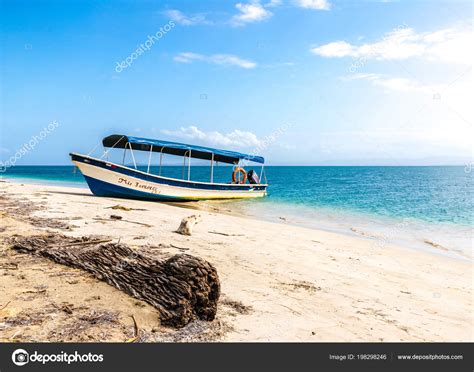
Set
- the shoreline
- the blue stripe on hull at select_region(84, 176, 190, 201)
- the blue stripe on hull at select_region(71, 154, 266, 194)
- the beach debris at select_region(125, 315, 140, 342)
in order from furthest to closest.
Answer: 1. the blue stripe on hull at select_region(84, 176, 190, 201)
2. the blue stripe on hull at select_region(71, 154, 266, 194)
3. the shoreline
4. the beach debris at select_region(125, 315, 140, 342)

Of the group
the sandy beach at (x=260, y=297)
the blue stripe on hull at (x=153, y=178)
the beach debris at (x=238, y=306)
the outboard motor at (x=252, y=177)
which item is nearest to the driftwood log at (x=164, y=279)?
the sandy beach at (x=260, y=297)

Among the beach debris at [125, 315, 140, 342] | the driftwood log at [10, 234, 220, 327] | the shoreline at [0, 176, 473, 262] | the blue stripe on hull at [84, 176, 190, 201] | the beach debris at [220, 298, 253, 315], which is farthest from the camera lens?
the blue stripe on hull at [84, 176, 190, 201]

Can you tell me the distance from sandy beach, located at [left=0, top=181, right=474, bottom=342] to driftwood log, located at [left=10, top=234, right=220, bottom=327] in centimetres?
11

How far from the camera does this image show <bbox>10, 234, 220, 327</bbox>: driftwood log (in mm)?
3727

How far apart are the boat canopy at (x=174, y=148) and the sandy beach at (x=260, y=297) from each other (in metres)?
9.76

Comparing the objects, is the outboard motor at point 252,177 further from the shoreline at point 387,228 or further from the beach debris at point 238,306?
the beach debris at point 238,306

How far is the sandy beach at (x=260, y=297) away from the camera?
354 cm

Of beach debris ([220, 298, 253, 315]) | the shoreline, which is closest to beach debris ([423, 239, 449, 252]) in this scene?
the shoreline

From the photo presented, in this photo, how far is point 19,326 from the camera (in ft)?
11.0

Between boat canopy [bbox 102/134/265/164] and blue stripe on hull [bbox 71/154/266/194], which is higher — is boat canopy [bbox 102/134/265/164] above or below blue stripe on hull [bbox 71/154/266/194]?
above

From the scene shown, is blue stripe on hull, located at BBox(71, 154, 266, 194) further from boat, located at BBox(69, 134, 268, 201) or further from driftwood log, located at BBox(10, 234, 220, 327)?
driftwood log, located at BBox(10, 234, 220, 327)

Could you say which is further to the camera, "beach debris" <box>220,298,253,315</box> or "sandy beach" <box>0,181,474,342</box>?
"beach debris" <box>220,298,253,315</box>

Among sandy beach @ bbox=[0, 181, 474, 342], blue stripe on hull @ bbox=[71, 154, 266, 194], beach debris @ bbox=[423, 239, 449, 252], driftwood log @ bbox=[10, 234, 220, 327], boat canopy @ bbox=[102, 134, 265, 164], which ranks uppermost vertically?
boat canopy @ bbox=[102, 134, 265, 164]
